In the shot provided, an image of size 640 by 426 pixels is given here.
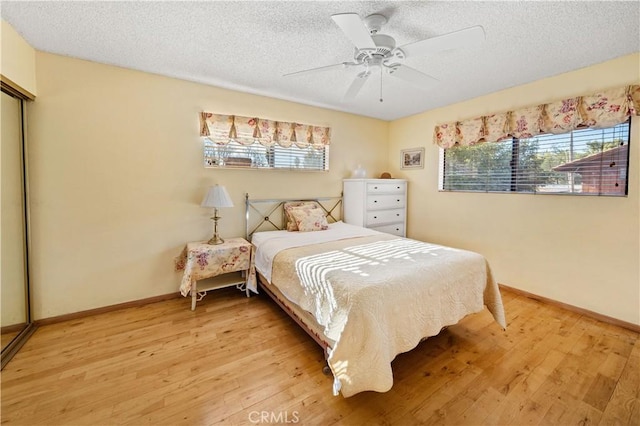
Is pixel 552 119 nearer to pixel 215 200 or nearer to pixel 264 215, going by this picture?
pixel 264 215

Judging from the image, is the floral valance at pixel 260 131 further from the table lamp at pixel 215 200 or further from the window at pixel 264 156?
the table lamp at pixel 215 200

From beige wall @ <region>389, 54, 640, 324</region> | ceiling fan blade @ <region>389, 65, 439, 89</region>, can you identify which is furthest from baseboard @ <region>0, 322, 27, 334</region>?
beige wall @ <region>389, 54, 640, 324</region>

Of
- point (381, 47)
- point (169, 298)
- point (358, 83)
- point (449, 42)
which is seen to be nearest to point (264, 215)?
point (169, 298)

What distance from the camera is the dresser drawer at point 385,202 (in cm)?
400

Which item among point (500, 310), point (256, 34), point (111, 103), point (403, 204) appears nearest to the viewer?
point (256, 34)

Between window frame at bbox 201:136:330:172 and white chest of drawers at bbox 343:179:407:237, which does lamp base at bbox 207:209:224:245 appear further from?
white chest of drawers at bbox 343:179:407:237

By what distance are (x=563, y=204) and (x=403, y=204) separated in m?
1.99

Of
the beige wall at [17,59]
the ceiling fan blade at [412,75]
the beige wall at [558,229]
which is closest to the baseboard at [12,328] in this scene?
the beige wall at [17,59]

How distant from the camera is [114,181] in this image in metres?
2.71

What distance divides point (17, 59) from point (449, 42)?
3232mm

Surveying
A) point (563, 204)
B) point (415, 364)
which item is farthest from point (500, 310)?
point (563, 204)

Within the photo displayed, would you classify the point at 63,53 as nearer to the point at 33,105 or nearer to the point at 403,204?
the point at 33,105

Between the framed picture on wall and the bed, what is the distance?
1819 mm

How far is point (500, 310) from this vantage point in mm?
2281
